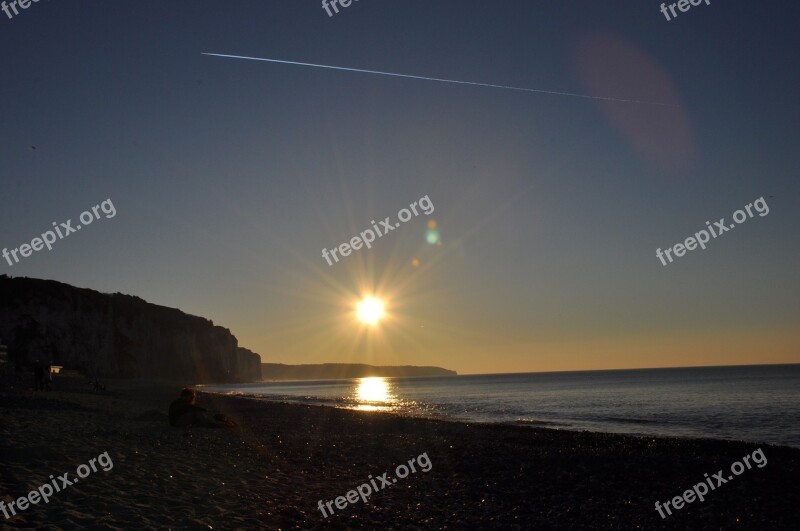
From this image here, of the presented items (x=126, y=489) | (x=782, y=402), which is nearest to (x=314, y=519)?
(x=126, y=489)

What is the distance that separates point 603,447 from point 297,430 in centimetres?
1416

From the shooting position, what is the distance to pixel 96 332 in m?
85.2

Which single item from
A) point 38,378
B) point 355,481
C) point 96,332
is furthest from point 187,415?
point 96,332

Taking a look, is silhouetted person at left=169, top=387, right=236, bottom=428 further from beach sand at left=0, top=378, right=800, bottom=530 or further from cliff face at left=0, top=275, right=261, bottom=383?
cliff face at left=0, top=275, right=261, bottom=383

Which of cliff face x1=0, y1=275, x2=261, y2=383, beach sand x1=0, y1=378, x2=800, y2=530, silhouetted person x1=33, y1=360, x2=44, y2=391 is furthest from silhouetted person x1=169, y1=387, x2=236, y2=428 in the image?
cliff face x1=0, y1=275, x2=261, y2=383

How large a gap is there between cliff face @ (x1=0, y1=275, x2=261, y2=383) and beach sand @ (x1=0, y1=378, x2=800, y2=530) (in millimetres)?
58697

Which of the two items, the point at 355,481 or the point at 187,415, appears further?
the point at 187,415

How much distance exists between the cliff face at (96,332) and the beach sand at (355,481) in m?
58.7

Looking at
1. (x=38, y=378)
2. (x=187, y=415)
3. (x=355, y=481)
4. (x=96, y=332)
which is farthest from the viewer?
(x=96, y=332)

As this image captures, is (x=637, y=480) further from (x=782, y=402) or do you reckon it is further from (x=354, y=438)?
(x=782, y=402)

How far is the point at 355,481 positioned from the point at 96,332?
84766 millimetres

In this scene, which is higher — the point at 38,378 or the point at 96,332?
the point at 96,332

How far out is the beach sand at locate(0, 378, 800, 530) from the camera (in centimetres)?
1010

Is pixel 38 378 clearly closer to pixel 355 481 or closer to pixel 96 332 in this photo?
pixel 355 481
